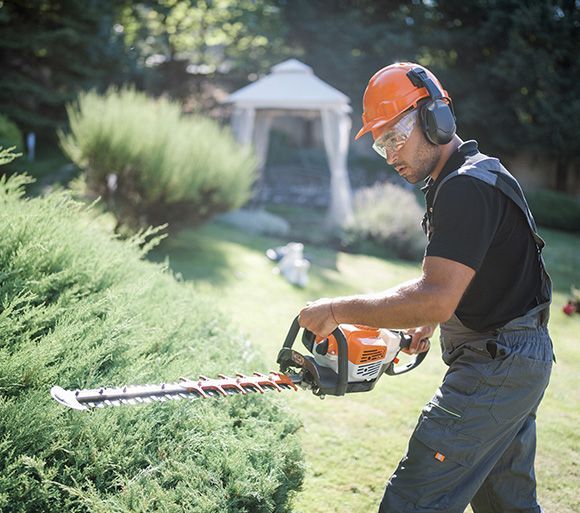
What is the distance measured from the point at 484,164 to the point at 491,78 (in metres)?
23.5

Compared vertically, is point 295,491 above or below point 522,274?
below

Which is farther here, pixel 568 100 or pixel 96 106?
pixel 568 100

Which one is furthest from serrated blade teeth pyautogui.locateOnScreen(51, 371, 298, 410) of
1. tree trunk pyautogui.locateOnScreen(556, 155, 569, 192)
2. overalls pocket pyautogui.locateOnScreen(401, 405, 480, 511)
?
tree trunk pyautogui.locateOnScreen(556, 155, 569, 192)

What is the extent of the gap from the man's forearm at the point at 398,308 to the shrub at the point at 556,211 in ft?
64.7

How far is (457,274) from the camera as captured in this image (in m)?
1.87

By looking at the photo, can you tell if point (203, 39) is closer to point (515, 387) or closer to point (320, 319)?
point (320, 319)

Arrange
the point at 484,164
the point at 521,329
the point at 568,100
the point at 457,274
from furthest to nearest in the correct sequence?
the point at 568,100 < the point at 521,329 < the point at 484,164 < the point at 457,274

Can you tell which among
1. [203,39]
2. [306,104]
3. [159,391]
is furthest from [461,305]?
[203,39]

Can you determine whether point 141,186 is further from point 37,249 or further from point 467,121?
point 467,121

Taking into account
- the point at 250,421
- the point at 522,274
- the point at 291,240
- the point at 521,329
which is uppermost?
the point at 522,274

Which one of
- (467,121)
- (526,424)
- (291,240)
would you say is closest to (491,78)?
(467,121)

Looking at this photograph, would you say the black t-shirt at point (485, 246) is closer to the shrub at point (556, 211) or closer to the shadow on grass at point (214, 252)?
the shadow on grass at point (214, 252)

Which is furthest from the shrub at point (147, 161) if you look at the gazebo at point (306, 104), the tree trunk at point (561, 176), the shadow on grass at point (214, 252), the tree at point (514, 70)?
the tree trunk at point (561, 176)

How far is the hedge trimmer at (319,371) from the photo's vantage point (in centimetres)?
216
